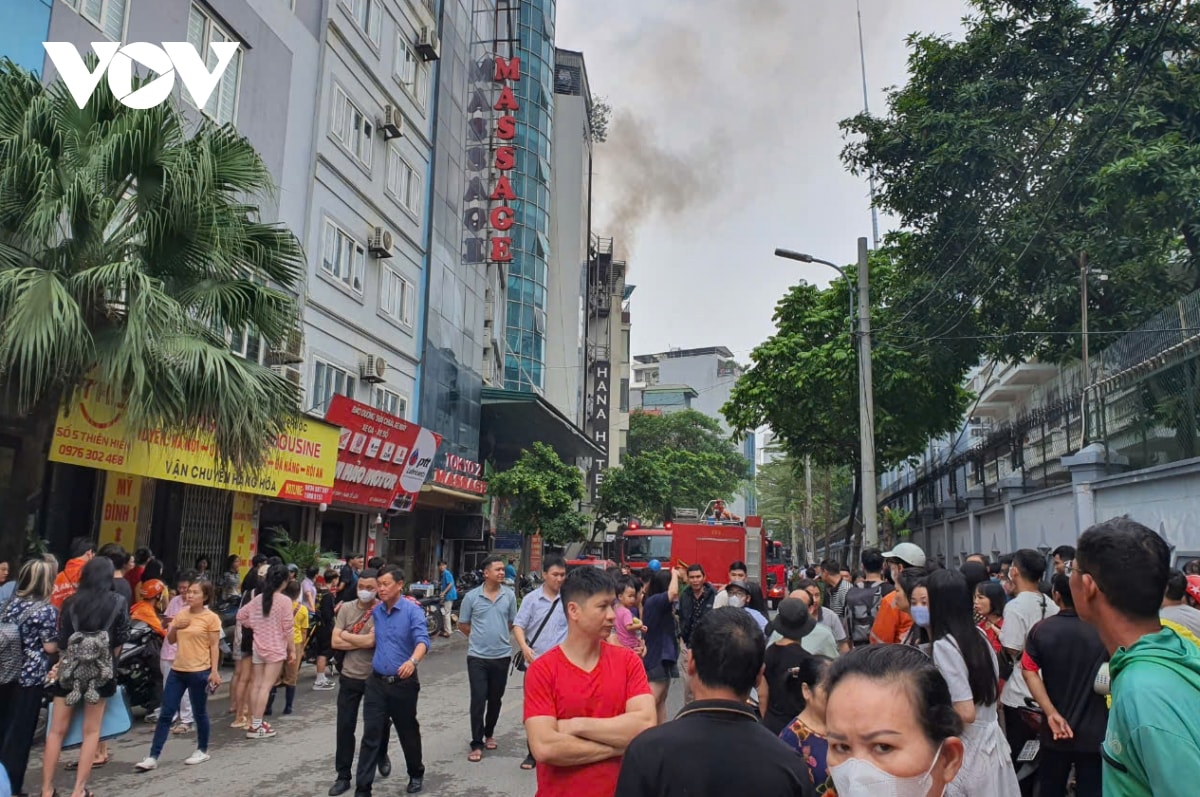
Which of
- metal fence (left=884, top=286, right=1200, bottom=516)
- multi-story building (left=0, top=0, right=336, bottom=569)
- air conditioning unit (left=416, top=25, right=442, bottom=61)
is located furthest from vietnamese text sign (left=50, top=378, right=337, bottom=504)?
metal fence (left=884, top=286, right=1200, bottom=516)

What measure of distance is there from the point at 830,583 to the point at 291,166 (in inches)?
502

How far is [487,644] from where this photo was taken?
8.05 metres

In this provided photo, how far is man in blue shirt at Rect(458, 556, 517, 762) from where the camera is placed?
26.3 ft

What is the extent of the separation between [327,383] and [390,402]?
326 cm

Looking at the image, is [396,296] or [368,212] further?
[396,296]

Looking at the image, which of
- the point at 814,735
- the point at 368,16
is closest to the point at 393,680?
the point at 814,735

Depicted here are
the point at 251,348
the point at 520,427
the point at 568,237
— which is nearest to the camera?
the point at 251,348

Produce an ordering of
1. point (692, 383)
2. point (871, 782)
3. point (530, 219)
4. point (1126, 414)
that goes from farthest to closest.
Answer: point (692, 383) → point (530, 219) → point (1126, 414) → point (871, 782)

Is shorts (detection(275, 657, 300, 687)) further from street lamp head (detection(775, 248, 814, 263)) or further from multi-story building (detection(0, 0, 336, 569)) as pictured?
street lamp head (detection(775, 248, 814, 263))

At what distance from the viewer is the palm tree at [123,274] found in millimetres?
8359

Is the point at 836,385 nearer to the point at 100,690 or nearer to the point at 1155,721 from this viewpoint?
the point at 100,690

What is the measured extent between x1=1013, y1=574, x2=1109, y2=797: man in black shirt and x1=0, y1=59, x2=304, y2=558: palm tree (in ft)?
25.9

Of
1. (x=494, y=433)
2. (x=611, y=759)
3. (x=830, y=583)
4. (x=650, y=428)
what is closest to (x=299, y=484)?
(x=830, y=583)

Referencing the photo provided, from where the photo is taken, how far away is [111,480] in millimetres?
12578
